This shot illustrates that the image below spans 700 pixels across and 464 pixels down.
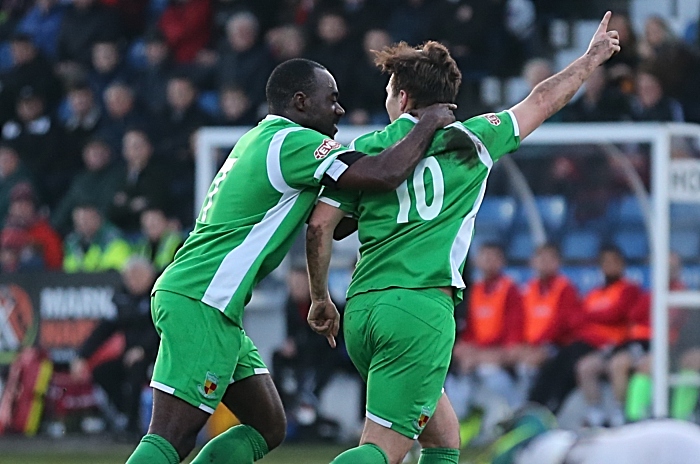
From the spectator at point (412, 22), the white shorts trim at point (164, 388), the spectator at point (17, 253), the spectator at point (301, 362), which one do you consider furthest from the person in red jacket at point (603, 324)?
the white shorts trim at point (164, 388)

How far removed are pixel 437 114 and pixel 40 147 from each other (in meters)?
10.1

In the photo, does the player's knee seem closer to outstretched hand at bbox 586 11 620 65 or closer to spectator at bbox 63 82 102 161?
outstretched hand at bbox 586 11 620 65

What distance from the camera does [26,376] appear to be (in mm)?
11789

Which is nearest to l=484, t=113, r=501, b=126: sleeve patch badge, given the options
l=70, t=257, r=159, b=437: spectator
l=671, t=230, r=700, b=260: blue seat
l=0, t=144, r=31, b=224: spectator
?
l=671, t=230, r=700, b=260: blue seat

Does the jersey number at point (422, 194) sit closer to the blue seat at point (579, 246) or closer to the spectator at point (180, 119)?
the blue seat at point (579, 246)

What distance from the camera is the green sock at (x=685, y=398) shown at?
9812 mm

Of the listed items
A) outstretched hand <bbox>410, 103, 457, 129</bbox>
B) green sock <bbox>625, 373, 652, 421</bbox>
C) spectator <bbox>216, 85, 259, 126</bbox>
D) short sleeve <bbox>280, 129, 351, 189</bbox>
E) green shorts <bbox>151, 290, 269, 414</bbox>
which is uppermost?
outstretched hand <bbox>410, 103, 457, 129</bbox>

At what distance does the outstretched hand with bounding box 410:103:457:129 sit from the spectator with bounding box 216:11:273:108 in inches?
334

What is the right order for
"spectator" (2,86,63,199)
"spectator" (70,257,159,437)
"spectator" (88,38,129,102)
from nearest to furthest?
1. "spectator" (70,257,159,437)
2. "spectator" (2,86,63,199)
3. "spectator" (88,38,129,102)

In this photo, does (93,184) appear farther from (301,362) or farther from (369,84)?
(301,362)

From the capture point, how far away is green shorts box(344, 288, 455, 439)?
4859mm

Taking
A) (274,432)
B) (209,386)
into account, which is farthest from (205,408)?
(274,432)

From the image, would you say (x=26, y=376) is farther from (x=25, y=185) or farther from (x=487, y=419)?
(x=487, y=419)

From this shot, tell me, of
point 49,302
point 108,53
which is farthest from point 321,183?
point 108,53
